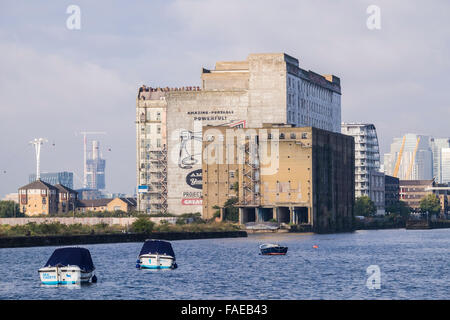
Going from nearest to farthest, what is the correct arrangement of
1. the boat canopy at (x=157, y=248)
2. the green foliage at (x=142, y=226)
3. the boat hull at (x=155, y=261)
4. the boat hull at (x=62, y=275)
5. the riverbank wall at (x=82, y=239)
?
the boat hull at (x=62, y=275), the boat hull at (x=155, y=261), the boat canopy at (x=157, y=248), the riverbank wall at (x=82, y=239), the green foliage at (x=142, y=226)

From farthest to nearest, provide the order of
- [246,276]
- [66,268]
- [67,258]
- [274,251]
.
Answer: [274,251] < [246,276] < [67,258] < [66,268]

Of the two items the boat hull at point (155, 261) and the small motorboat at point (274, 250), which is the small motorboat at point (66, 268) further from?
the small motorboat at point (274, 250)

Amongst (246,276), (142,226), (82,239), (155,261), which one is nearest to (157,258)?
(155,261)

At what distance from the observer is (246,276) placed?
318ft

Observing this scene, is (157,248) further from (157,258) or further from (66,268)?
(66,268)

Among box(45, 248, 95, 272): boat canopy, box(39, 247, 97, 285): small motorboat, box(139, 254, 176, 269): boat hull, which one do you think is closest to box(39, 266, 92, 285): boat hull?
box(39, 247, 97, 285): small motorboat

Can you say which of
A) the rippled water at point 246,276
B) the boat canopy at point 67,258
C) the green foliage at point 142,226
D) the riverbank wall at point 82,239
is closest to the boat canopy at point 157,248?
the rippled water at point 246,276

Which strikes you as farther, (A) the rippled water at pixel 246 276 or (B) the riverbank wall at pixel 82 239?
(B) the riverbank wall at pixel 82 239

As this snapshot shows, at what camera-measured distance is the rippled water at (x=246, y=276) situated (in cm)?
7875

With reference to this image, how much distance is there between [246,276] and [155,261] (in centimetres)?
1108

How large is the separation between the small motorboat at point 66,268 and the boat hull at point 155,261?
17954 mm
